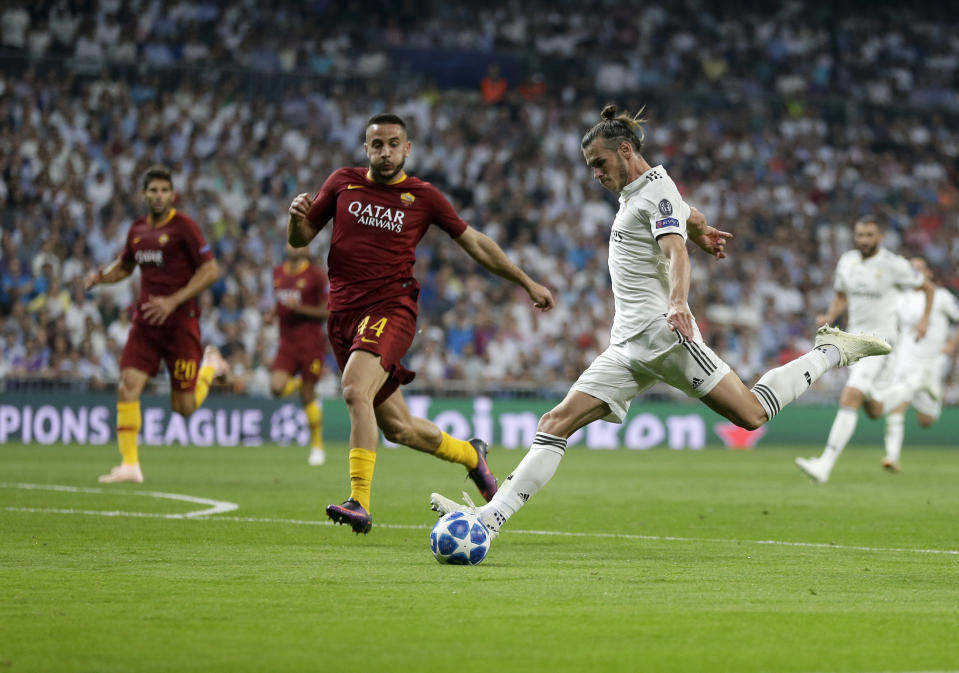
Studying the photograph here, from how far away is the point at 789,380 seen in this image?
888 centimetres

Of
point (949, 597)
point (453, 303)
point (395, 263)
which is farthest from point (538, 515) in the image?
point (453, 303)

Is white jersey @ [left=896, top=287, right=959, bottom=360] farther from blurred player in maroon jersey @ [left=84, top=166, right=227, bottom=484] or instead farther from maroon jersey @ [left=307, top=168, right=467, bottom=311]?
maroon jersey @ [left=307, top=168, right=467, bottom=311]

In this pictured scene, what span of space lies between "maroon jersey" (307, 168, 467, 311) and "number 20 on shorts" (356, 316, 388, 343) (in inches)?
5.5

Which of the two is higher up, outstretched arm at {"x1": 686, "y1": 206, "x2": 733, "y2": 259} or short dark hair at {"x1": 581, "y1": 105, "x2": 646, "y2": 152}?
short dark hair at {"x1": 581, "y1": 105, "x2": 646, "y2": 152}

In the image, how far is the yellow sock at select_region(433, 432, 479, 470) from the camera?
996 cm

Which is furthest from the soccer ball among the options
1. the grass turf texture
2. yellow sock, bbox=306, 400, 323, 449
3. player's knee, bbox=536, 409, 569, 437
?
yellow sock, bbox=306, 400, 323, 449

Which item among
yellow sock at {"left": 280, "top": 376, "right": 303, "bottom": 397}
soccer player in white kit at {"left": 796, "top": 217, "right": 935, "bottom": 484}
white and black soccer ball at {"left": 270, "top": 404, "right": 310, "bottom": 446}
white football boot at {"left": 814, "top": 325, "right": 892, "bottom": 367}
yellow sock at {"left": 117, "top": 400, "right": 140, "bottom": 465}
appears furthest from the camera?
white and black soccer ball at {"left": 270, "top": 404, "right": 310, "bottom": 446}

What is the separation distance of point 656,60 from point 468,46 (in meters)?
4.71

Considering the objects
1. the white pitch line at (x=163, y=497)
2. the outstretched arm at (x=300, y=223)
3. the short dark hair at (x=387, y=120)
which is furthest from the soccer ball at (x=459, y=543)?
the white pitch line at (x=163, y=497)

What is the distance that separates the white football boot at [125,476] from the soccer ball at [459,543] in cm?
685

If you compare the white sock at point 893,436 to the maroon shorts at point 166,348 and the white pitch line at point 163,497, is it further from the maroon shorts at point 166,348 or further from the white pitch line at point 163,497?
the white pitch line at point 163,497

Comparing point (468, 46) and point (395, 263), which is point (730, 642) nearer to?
point (395, 263)

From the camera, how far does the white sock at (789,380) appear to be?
28.6 feet

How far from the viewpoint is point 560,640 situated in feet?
17.3
